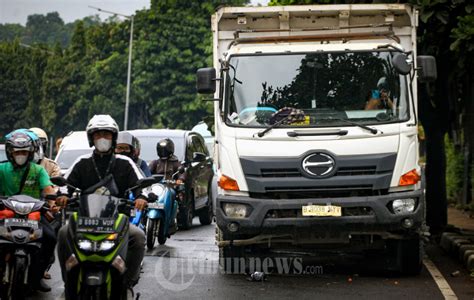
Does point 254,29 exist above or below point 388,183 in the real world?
above

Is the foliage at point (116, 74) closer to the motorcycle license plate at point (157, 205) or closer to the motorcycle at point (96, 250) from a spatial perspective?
the motorcycle license plate at point (157, 205)

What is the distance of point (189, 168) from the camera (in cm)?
1933

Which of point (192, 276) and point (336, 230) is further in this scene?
point (192, 276)

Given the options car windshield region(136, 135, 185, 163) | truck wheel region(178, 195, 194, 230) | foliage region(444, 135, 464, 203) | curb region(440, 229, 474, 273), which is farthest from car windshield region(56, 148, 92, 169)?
foliage region(444, 135, 464, 203)

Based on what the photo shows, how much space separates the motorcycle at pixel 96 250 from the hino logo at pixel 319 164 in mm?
3693

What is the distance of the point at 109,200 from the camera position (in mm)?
8383

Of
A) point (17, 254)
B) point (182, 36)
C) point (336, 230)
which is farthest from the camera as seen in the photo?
point (182, 36)

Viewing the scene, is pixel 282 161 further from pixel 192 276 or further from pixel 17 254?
pixel 17 254

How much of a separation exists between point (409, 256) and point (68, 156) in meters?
8.90

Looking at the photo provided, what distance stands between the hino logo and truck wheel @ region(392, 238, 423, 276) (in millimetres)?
1451

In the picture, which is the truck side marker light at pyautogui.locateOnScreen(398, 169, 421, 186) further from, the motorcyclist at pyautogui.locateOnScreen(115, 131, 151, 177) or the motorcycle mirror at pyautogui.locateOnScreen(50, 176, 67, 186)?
the motorcycle mirror at pyautogui.locateOnScreen(50, 176, 67, 186)

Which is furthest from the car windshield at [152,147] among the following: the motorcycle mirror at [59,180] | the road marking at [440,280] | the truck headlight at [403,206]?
the motorcycle mirror at [59,180]

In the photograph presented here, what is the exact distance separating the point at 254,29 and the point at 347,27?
1109 millimetres

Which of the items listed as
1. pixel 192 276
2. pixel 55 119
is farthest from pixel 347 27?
pixel 55 119
